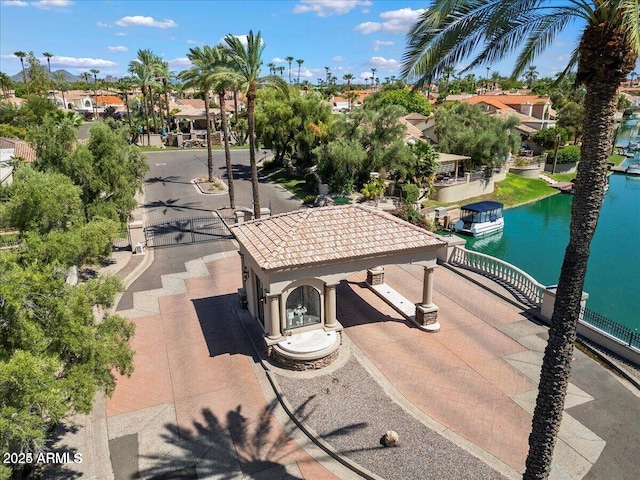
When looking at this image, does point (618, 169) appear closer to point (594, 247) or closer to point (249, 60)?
point (594, 247)

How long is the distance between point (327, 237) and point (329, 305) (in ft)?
8.34

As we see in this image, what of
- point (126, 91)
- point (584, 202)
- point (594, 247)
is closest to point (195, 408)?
point (584, 202)

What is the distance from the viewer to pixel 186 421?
13.6 meters

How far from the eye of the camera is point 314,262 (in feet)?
52.1

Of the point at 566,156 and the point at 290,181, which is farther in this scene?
the point at 566,156

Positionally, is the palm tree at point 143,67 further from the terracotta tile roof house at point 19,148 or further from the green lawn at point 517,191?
the green lawn at point 517,191

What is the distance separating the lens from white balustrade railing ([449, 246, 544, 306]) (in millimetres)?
21078

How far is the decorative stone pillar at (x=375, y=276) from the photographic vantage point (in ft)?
74.1

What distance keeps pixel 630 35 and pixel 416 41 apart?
374 centimetres

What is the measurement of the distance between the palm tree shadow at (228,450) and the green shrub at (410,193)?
29996 millimetres

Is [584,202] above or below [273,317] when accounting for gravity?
above

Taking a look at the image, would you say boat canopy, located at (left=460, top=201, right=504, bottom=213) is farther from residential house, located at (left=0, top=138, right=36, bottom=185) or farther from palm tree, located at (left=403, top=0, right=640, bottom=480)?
residential house, located at (left=0, top=138, right=36, bottom=185)

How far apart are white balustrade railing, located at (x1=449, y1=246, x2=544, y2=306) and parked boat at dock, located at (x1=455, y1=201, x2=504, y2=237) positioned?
12.8 meters

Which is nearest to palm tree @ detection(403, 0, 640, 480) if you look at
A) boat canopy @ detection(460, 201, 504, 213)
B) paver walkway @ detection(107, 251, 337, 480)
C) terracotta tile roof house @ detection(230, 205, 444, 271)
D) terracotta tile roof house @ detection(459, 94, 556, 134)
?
paver walkway @ detection(107, 251, 337, 480)
